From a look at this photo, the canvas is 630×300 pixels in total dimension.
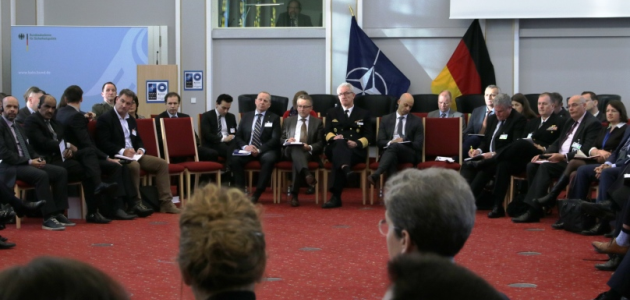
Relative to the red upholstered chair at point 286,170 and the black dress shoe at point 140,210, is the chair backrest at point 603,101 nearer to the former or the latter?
the red upholstered chair at point 286,170

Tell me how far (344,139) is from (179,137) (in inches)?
68.0

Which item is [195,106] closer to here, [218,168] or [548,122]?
[218,168]

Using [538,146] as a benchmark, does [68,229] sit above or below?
below

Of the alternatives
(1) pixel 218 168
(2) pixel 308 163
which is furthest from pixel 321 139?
(1) pixel 218 168

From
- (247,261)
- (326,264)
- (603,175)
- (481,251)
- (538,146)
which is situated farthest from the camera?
(538,146)

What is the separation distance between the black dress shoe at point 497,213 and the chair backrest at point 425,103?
10.9 ft

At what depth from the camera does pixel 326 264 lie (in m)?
5.20

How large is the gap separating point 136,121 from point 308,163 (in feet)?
6.00

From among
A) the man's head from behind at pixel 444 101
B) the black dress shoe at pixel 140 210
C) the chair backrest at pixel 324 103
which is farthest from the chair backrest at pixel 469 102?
the black dress shoe at pixel 140 210

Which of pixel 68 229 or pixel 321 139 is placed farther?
pixel 321 139

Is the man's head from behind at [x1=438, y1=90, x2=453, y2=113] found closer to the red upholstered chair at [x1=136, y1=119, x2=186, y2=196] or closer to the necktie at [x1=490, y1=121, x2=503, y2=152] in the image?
the necktie at [x1=490, y1=121, x2=503, y2=152]

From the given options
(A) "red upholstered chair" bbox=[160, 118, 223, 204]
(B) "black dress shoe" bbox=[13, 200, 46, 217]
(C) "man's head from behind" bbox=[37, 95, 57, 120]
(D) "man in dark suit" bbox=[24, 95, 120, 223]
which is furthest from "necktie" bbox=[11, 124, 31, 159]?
(A) "red upholstered chair" bbox=[160, 118, 223, 204]

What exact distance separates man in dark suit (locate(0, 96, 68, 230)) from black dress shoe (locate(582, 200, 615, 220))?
420 centimetres

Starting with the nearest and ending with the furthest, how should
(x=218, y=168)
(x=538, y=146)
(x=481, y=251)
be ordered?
1. (x=481, y=251)
2. (x=538, y=146)
3. (x=218, y=168)
